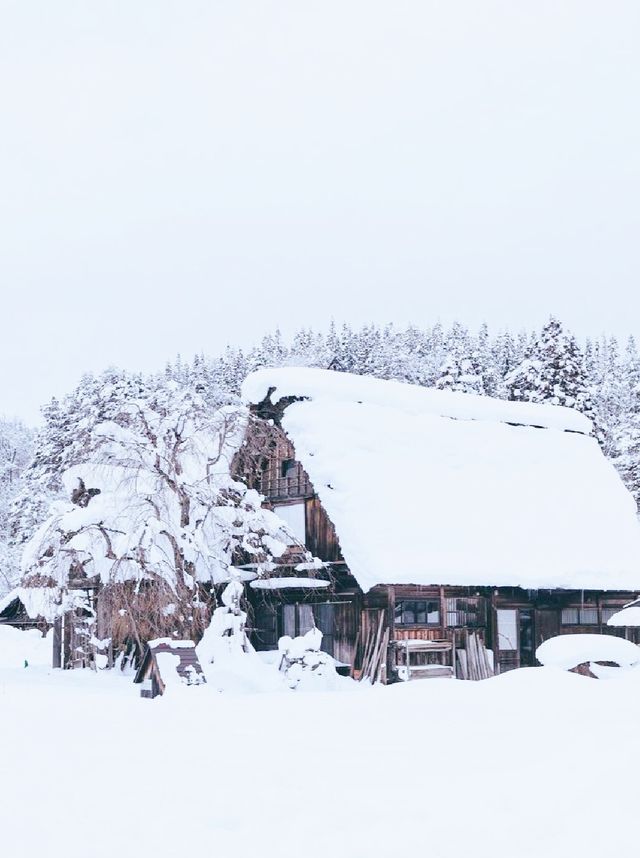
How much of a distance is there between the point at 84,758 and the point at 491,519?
688 inches

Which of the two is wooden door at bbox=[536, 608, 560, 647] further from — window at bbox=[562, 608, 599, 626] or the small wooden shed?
the small wooden shed

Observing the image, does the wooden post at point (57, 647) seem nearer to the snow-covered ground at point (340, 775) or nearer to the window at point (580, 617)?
the window at point (580, 617)

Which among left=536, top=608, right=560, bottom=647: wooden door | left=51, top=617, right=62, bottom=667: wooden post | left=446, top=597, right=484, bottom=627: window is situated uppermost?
left=446, top=597, right=484, bottom=627: window

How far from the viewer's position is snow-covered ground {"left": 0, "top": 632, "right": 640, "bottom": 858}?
661cm

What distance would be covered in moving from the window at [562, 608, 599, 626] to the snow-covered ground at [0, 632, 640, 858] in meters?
13.0

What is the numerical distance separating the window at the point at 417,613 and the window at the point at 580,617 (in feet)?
14.8

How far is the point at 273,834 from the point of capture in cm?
676

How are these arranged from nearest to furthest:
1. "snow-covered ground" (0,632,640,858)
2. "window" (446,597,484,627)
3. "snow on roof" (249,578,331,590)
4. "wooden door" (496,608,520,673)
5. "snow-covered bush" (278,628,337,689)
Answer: "snow-covered ground" (0,632,640,858)
"snow-covered bush" (278,628,337,689)
"snow on roof" (249,578,331,590)
"window" (446,597,484,627)
"wooden door" (496,608,520,673)

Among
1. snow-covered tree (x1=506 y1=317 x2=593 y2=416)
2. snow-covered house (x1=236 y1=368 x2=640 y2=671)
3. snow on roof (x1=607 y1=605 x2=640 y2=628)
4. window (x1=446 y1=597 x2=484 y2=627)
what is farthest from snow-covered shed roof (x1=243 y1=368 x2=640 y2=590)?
snow-covered tree (x1=506 y1=317 x2=593 y2=416)

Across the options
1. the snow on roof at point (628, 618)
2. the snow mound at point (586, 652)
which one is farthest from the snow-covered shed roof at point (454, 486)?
the snow mound at point (586, 652)

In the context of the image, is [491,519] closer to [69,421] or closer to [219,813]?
[219,813]

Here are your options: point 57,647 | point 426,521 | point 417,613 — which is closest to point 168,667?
point 417,613

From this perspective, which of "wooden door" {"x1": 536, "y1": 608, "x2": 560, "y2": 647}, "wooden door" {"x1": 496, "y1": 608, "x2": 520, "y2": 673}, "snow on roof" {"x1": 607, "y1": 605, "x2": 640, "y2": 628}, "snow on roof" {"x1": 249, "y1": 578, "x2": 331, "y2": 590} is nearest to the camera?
"snow on roof" {"x1": 607, "y1": 605, "x2": 640, "y2": 628}

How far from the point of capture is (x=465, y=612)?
24.2m
